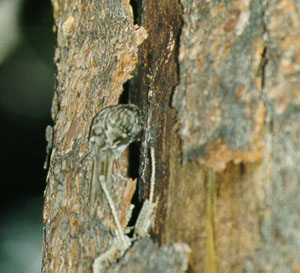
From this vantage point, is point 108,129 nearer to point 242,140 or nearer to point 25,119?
point 242,140

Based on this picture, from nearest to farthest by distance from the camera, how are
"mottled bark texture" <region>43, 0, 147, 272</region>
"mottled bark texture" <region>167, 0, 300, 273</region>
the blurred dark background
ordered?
"mottled bark texture" <region>167, 0, 300, 273</region> < "mottled bark texture" <region>43, 0, 147, 272</region> < the blurred dark background

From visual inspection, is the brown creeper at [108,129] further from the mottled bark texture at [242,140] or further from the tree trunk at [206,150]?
the mottled bark texture at [242,140]

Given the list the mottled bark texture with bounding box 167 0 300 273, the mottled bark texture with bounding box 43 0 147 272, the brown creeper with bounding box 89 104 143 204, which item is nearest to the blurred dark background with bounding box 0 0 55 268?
the mottled bark texture with bounding box 43 0 147 272

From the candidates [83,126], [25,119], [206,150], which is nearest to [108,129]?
[83,126]

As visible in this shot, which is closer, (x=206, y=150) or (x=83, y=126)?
(x=206, y=150)

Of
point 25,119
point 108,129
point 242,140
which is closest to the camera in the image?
point 242,140

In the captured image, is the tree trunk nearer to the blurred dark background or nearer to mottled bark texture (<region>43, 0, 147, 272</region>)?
mottled bark texture (<region>43, 0, 147, 272</region>)
